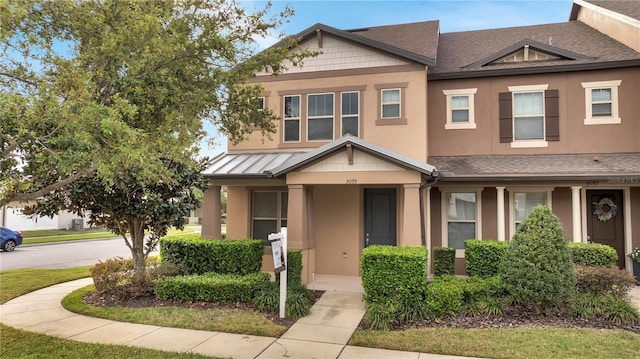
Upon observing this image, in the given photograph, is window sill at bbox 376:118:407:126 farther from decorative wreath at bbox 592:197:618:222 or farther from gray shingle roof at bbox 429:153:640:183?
decorative wreath at bbox 592:197:618:222

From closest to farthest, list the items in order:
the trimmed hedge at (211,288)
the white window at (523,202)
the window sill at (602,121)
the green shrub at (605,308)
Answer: the green shrub at (605,308) → the trimmed hedge at (211,288) → the window sill at (602,121) → the white window at (523,202)

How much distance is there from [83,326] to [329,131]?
7.79 m

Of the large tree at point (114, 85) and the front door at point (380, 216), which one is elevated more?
the large tree at point (114, 85)

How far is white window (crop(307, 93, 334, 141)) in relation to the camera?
11.9m

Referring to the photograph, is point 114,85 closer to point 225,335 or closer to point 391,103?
point 225,335

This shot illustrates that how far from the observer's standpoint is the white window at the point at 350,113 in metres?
11.6

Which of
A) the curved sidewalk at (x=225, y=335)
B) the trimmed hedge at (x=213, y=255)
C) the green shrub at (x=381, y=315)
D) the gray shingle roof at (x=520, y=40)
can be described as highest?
the gray shingle roof at (x=520, y=40)

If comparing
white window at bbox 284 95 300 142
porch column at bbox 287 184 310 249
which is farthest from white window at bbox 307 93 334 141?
porch column at bbox 287 184 310 249

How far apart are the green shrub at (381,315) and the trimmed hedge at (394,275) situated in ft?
0.65

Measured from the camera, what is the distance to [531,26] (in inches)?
555

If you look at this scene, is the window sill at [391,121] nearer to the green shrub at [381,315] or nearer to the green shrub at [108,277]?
the green shrub at [381,315]

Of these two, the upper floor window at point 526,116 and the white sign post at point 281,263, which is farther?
the upper floor window at point 526,116

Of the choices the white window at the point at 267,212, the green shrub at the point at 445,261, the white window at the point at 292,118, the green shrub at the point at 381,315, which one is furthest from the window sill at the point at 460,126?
the green shrub at the point at 381,315

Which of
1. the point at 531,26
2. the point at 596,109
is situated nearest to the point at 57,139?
the point at 596,109
